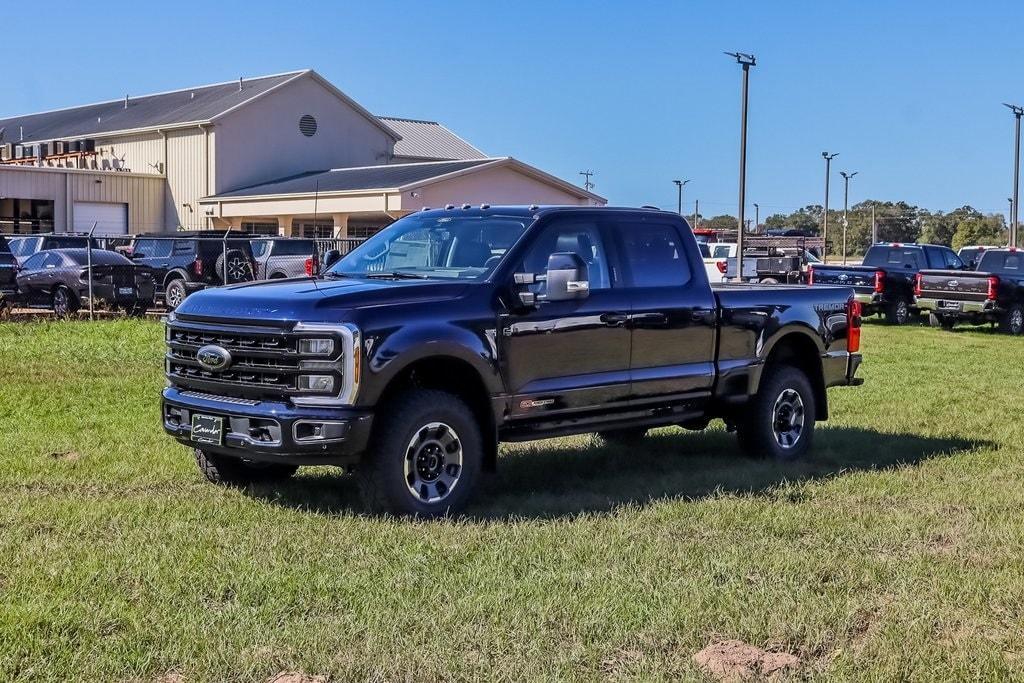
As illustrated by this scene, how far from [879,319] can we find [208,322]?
24030mm

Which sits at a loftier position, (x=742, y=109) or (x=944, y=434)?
(x=742, y=109)

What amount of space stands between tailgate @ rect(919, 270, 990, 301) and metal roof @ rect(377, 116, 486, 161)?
33.6m

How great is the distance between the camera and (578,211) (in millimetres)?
8414

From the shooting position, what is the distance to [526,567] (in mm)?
6152

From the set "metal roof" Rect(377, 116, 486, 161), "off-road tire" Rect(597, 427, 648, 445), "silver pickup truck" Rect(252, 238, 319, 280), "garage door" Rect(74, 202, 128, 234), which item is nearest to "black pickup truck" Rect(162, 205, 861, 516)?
"off-road tire" Rect(597, 427, 648, 445)

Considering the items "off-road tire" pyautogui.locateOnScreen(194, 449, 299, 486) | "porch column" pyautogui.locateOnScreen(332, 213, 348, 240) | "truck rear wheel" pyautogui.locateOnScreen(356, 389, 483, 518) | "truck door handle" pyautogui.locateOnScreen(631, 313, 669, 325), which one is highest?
"porch column" pyautogui.locateOnScreen(332, 213, 348, 240)

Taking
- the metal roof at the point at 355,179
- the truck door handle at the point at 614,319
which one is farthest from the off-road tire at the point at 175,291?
the truck door handle at the point at 614,319

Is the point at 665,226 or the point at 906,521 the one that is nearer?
the point at 906,521

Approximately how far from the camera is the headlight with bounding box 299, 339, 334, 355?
22.6ft

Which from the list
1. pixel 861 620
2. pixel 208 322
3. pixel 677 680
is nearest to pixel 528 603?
pixel 677 680

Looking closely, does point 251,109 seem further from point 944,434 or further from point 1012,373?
point 944,434

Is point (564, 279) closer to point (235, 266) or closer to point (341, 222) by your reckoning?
point (235, 266)

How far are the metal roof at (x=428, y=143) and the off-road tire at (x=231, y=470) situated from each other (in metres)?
48.7

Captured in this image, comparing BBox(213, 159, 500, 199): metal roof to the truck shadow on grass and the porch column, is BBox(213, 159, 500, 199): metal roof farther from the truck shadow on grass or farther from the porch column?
the truck shadow on grass
